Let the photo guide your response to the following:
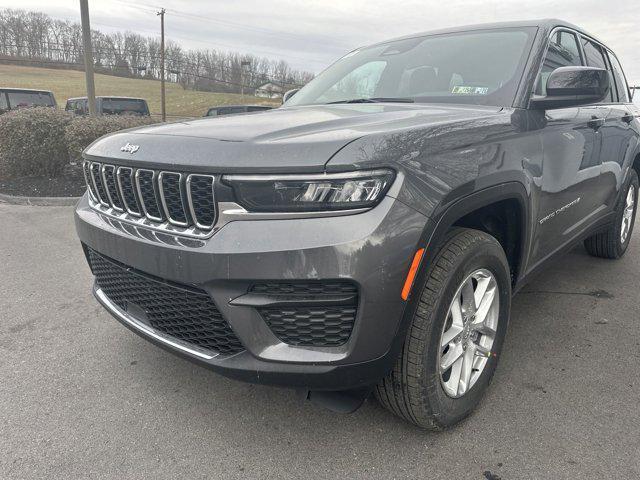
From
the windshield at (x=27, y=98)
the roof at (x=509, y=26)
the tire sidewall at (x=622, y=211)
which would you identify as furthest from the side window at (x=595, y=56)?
the windshield at (x=27, y=98)

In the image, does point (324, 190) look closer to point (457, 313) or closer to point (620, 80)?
point (457, 313)

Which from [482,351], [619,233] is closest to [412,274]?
[482,351]

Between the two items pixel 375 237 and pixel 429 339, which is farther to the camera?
pixel 429 339

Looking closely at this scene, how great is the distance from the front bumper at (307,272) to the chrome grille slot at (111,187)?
444 millimetres

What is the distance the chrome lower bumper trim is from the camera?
1839 millimetres

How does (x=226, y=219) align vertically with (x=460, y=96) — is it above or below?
below

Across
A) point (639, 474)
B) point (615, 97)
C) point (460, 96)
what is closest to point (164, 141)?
point (460, 96)

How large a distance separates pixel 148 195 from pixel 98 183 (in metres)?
0.54

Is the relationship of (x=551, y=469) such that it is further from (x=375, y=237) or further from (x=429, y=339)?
(x=375, y=237)

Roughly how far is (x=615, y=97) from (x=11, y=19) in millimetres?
69166

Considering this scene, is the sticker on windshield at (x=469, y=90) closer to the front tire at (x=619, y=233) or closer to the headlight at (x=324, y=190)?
the headlight at (x=324, y=190)

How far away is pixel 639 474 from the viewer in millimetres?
1853

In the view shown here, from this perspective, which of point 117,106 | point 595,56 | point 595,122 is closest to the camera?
point 595,122

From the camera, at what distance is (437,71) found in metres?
2.85
